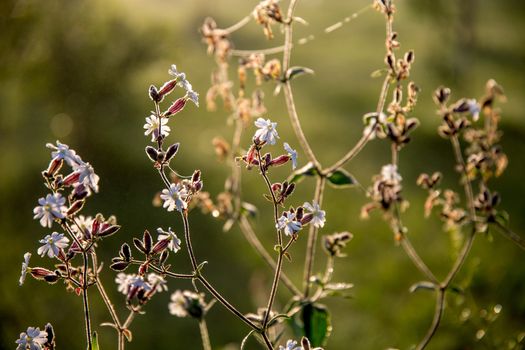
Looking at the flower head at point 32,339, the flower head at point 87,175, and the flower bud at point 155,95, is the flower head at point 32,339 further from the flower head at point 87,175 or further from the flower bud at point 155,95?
the flower bud at point 155,95

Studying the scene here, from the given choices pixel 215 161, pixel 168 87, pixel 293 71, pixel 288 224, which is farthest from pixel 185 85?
pixel 215 161

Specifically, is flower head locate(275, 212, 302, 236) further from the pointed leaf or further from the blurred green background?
the blurred green background

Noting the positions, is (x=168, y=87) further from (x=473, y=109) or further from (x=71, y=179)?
(x=473, y=109)

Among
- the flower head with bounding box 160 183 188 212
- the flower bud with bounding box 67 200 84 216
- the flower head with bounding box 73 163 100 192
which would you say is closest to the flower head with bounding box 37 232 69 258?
the flower bud with bounding box 67 200 84 216

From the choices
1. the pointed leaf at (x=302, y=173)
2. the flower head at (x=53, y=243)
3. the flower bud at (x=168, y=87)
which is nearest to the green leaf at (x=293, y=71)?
the pointed leaf at (x=302, y=173)

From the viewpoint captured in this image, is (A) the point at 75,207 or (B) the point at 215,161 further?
(B) the point at 215,161
